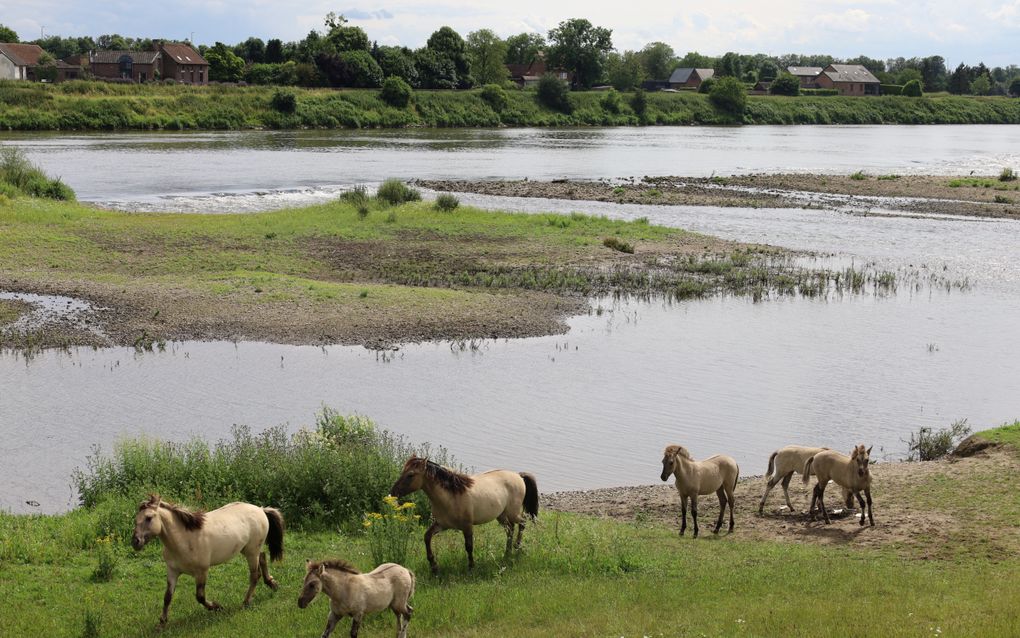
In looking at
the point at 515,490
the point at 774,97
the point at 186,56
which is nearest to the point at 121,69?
the point at 186,56

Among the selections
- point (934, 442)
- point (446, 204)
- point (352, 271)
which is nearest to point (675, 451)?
point (934, 442)

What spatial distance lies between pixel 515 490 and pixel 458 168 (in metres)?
59.5

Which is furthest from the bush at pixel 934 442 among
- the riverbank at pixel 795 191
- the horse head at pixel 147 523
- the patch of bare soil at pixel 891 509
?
the riverbank at pixel 795 191

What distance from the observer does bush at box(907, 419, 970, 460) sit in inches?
710

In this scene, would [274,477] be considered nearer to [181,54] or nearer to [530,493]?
[530,493]

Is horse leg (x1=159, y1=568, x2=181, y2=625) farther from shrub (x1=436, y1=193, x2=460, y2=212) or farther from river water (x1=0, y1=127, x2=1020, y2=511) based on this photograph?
shrub (x1=436, y1=193, x2=460, y2=212)

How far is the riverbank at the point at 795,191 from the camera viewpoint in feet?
181

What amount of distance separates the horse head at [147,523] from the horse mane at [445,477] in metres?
2.52

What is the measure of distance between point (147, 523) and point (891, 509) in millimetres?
9982

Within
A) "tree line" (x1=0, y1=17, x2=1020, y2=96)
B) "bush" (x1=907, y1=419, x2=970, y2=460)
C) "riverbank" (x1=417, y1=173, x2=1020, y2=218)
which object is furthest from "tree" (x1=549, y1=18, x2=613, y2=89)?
"bush" (x1=907, y1=419, x2=970, y2=460)

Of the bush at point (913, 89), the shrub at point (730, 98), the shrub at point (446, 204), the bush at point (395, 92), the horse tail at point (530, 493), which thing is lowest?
the horse tail at point (530, 493)

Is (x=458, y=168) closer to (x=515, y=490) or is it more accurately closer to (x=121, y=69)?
(x=515, y=490)

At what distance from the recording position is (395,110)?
392 ft

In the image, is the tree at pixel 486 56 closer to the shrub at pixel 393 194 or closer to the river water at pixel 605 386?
the shrub at pixel 393 194
